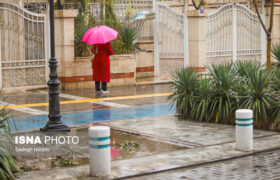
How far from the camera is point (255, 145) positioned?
10.2m

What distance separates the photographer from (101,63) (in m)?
17.4

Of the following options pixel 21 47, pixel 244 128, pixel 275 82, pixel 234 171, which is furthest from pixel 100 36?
pixel 234 171

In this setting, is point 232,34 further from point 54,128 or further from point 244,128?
point 244,128

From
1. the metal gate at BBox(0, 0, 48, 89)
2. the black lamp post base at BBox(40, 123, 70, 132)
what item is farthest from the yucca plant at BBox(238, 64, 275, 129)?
the metal gate at BBox(0, 0, 48, 89)

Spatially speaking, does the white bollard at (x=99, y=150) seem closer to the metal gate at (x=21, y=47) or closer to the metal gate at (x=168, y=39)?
the metal gate at (x=21, y=47)

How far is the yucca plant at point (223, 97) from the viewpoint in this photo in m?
12.2

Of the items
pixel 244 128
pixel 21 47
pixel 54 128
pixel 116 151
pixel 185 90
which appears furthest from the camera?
pixel 21 47

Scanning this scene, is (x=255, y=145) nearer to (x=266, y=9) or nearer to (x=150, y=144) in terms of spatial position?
(x=150, y=144)

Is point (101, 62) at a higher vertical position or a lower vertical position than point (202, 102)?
higher

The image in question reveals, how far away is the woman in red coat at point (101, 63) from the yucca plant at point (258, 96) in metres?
5.98

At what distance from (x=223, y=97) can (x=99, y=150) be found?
16.6ft

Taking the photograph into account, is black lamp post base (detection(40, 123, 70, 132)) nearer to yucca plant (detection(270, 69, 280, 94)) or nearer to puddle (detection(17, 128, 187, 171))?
puddle (detection(17, 128, 187, 171))

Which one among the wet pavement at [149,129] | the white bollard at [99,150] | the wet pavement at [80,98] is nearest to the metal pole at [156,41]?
the wet pavement at [80,98]

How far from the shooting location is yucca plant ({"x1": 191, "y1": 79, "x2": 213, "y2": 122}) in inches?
490
